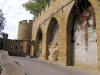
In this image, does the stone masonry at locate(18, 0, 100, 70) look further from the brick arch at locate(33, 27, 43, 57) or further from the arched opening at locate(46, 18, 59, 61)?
the brick arch at locate(33, 27, 43, 57)

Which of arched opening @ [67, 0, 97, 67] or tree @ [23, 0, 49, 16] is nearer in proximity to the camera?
arched opening @ [67, 0, 97, 67]

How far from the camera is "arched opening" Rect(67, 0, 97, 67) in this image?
556 cm

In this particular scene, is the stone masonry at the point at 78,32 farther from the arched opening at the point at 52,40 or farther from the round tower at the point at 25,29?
the round tower at the point at 25,29

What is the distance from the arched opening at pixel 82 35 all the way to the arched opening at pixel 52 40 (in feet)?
6.81

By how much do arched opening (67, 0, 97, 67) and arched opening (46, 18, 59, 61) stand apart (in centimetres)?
207

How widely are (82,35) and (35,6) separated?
13.1 meters

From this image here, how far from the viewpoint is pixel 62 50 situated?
7176 millimetres

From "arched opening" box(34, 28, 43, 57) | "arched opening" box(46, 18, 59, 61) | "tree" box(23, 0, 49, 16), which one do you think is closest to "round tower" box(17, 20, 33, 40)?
"tree" box(23, 0, 49, 16)

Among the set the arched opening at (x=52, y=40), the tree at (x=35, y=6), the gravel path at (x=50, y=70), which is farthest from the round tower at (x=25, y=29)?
the gravel path at (x=50, y=70)

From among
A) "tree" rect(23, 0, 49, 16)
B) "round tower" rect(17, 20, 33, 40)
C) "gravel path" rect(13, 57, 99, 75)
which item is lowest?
"gravel path" rect(13, 57, 99, 75)

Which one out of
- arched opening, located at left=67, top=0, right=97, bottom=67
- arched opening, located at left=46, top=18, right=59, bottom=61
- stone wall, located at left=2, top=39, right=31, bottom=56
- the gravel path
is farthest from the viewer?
stone wall, located at left=2, top=39, right=31, bottom=56

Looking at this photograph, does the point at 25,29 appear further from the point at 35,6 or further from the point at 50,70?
the point at 50,70

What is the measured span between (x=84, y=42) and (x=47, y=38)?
4621mm

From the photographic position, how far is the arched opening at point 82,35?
5559mm
